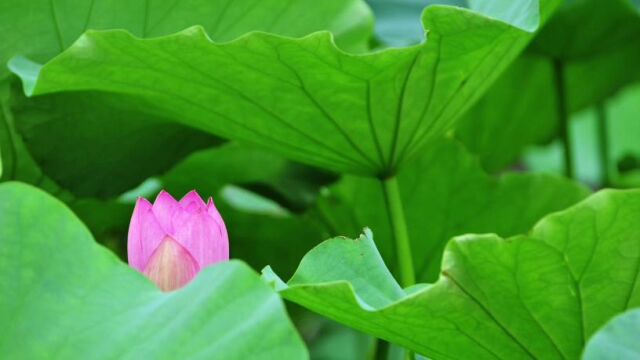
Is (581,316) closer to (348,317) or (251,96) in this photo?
(348,317)

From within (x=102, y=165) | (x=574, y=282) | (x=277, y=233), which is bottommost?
(x=277, y=233)

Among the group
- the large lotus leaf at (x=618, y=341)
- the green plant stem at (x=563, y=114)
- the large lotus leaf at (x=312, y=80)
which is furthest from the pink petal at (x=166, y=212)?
the green plant stem at (x=563, y=114)

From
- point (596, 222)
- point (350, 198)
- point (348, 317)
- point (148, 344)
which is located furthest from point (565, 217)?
point (350, 198)

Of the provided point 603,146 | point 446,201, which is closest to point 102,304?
point 446,201

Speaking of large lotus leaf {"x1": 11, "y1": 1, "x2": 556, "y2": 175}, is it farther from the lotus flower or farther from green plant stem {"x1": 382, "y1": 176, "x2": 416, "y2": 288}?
the lotus flower

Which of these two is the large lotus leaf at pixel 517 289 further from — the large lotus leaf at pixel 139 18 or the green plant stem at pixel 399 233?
the large lotus leaf at pixel 139 18

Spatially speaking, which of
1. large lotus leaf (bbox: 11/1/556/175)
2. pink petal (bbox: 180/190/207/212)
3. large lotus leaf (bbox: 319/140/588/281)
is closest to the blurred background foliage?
large lotus leaf (bbox: 319/140/588/281)

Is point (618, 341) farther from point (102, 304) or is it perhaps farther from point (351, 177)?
point (351, 177)
